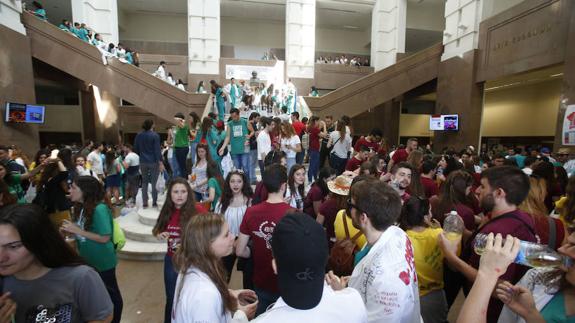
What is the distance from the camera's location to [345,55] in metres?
25.4

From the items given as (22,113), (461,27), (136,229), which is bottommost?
(136,229)

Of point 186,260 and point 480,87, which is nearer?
point 186,260

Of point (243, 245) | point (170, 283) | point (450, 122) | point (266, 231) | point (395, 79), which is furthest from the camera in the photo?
point (395, 79)

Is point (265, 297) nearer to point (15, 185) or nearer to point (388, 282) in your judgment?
point (388, 282)

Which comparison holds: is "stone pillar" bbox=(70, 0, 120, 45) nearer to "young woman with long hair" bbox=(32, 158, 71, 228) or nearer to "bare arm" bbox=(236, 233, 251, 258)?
"young woman with long hair" bbox=(32, 158, 71, 228)

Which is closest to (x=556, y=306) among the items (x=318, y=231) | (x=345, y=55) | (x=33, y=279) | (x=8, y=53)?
(x=318, y=231)

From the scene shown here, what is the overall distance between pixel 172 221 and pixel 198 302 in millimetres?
1566

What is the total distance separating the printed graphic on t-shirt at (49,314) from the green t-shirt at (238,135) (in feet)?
Result: 17.0

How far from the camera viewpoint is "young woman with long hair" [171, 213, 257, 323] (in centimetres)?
151

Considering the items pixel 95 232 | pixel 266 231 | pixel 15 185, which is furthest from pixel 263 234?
pixel 15 185

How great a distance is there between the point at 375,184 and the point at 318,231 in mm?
769

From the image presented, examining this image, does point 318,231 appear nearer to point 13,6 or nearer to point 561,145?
point 561,145

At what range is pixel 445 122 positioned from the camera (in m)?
13.5

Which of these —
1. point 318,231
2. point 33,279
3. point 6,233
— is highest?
point 318,231
